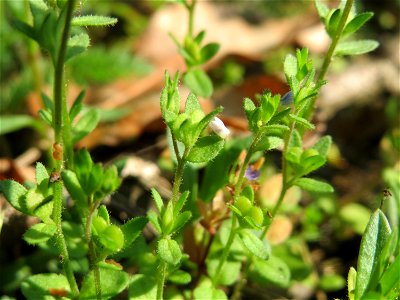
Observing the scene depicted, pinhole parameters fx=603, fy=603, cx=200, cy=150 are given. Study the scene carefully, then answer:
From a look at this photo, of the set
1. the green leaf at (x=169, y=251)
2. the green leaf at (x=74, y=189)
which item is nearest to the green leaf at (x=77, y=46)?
the green leaf at (x=74, y=189)

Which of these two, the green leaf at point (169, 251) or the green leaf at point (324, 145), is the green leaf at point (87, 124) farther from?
the green leaf at point (324, 145)

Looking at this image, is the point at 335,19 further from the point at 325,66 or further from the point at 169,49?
the point at 169,49

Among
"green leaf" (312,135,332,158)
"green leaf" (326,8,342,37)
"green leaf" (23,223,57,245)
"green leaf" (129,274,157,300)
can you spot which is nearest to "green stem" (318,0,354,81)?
"green leaf" (326,8,342,37)

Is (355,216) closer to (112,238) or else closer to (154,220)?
(154,220)

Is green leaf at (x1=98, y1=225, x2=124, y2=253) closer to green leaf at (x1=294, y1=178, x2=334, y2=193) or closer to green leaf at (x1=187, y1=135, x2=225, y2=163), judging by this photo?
green leaf at (x1=187, y1=135, x2=225, y2=163)

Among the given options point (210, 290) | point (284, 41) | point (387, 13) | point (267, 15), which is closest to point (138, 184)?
point (210, 290)
